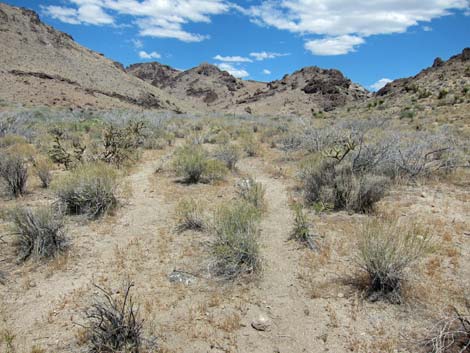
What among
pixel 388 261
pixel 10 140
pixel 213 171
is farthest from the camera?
pixel 10 140

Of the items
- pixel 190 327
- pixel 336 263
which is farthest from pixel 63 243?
pixel 336 263

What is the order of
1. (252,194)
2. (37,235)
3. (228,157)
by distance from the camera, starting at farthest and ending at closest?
(228,157) → (252,194) → (37,235)

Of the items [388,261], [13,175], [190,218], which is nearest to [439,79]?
[190,218]

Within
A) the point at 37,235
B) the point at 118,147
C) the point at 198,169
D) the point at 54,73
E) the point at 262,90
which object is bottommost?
the point at 37,235

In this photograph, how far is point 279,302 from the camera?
13.3 ft

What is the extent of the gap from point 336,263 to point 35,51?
2231 inches

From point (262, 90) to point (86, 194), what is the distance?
6836 centimetres

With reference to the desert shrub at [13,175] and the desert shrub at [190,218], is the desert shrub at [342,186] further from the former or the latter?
the desert shrub at [13,175]

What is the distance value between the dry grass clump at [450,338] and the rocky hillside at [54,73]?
42.4 meters

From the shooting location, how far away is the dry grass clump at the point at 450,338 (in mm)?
3059

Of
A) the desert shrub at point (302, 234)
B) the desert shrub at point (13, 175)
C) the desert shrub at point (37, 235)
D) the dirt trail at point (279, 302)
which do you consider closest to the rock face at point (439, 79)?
the desert shrub at point (302, 234)

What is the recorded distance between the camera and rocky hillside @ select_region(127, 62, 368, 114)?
58188 mm

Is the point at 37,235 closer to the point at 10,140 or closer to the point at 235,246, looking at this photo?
the point at 235,246

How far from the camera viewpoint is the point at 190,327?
3613mm
